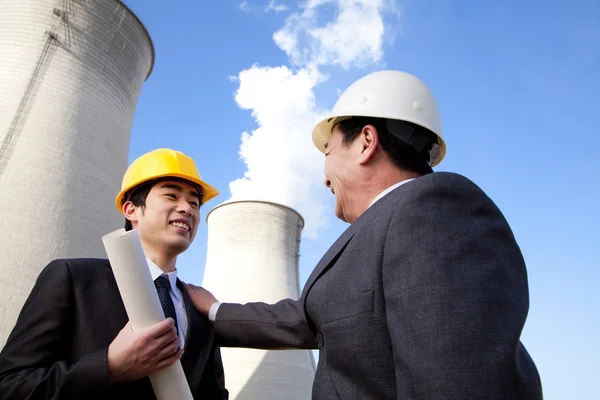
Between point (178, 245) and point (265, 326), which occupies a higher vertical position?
point (178, 245)

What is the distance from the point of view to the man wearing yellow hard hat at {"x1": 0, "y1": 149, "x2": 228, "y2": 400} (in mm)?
1279

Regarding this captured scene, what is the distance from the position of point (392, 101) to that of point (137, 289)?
944 mm

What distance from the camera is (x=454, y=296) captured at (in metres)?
0.90

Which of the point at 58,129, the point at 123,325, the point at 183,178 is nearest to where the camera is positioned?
the point at 123,325

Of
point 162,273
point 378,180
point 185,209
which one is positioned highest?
point 185,209

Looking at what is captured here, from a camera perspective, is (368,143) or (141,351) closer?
(141,351)

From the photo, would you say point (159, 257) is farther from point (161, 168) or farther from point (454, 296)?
point (454, 296)

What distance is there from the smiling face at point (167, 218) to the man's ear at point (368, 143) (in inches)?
28.6

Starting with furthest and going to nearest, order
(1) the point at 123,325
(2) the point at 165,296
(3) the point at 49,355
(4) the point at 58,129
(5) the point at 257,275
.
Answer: (5) the point at 257,275 → (4) the point at 58,129 → (2) the point at 165,296 → (1) the point at 123,325 → (3) the point at 49,355

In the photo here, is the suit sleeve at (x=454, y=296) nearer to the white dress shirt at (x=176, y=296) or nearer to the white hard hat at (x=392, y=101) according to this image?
the white hard hat at (x=392, y=101)

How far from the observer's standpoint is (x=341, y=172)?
1.47 m

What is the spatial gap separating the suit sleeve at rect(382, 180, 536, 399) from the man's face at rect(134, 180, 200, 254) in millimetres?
947

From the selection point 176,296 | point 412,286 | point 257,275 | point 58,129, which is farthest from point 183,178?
point 257,275

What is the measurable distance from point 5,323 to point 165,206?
2485 millimetres
